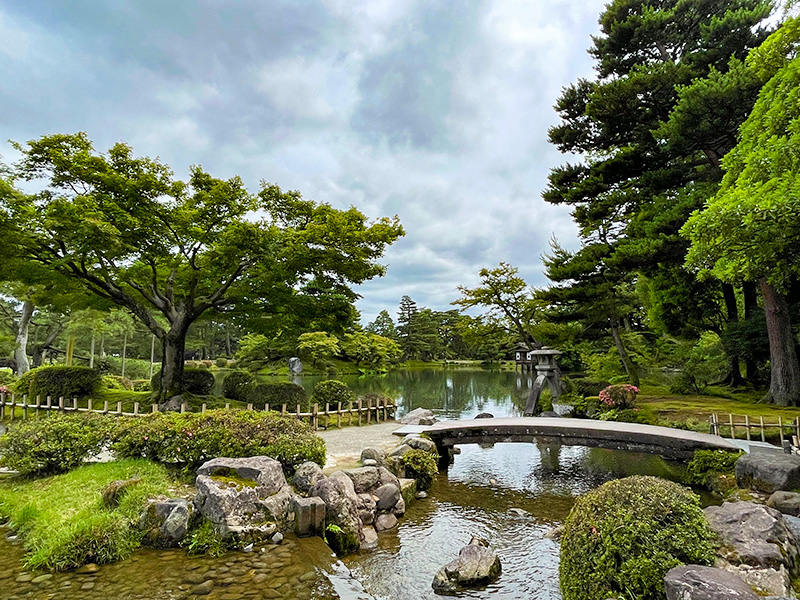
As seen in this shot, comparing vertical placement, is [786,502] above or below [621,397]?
below

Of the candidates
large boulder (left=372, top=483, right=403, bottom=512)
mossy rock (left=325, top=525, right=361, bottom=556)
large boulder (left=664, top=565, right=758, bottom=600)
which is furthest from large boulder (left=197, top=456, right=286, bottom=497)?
large boulder (left=664, top=565, right=758, bottom=600)

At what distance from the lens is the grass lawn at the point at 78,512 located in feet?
15.1

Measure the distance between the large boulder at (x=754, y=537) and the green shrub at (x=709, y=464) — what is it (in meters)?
4.24

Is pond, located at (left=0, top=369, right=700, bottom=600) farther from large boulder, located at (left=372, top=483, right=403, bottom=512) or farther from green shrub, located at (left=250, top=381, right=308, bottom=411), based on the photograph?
→ green shrub, located at (left=250, top=381, right=308, bottom=411)

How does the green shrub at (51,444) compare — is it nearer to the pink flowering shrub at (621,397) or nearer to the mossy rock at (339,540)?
the mossy rock at (339,540)

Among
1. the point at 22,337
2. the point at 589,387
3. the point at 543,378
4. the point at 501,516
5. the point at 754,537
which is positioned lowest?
the point at 501,516

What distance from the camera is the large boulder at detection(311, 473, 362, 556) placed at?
552cm

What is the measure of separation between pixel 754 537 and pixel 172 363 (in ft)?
51.5

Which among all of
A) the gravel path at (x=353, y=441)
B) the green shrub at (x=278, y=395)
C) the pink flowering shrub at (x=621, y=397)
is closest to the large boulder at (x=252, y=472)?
the gravel path at (x=353, y=441)

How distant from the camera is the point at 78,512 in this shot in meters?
5.30

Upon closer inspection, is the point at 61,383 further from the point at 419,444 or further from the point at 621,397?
the point at 621,397

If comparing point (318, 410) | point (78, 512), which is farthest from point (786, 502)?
point (318, 410)

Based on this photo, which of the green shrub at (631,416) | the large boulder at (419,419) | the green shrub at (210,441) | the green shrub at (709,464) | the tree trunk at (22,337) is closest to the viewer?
the green shrub at (210,441)

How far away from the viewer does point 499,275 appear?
66.5 ft
